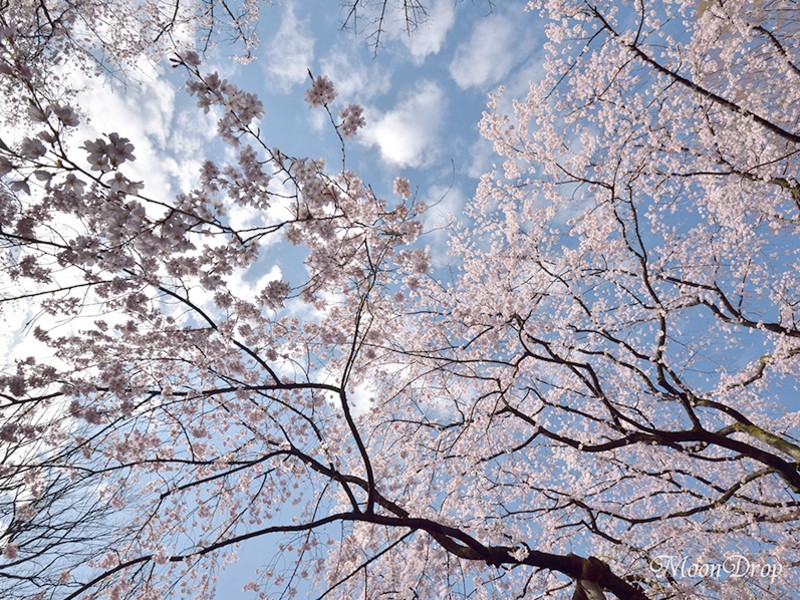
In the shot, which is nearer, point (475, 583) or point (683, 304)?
point (475, 583)

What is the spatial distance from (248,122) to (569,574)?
601 cm

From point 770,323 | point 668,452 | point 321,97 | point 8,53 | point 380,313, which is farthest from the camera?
point 668,452

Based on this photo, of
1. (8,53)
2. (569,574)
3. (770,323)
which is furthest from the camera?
(770,323)

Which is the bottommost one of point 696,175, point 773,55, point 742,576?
point 742,576

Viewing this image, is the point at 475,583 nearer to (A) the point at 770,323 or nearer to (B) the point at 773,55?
(A) the point at 770,323

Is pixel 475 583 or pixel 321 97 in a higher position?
pixel 321 97

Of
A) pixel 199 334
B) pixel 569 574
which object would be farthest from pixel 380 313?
Result: pixel 569 574

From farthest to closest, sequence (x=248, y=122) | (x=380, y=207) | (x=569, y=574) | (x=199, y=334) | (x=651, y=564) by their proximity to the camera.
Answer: (x=651, y=564) < (x=199, y=334) < (x=569, y=574) < (x=380, y=207) < (x=248, y=122)

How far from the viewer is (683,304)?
887cm

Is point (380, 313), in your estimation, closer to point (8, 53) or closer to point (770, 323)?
point (8, 53)

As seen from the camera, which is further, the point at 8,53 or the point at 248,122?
the point at 248,122

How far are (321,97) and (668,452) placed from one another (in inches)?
371

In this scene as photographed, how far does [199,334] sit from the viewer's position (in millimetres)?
5664

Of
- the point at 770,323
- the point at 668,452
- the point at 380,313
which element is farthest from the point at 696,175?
the point at 380,313
